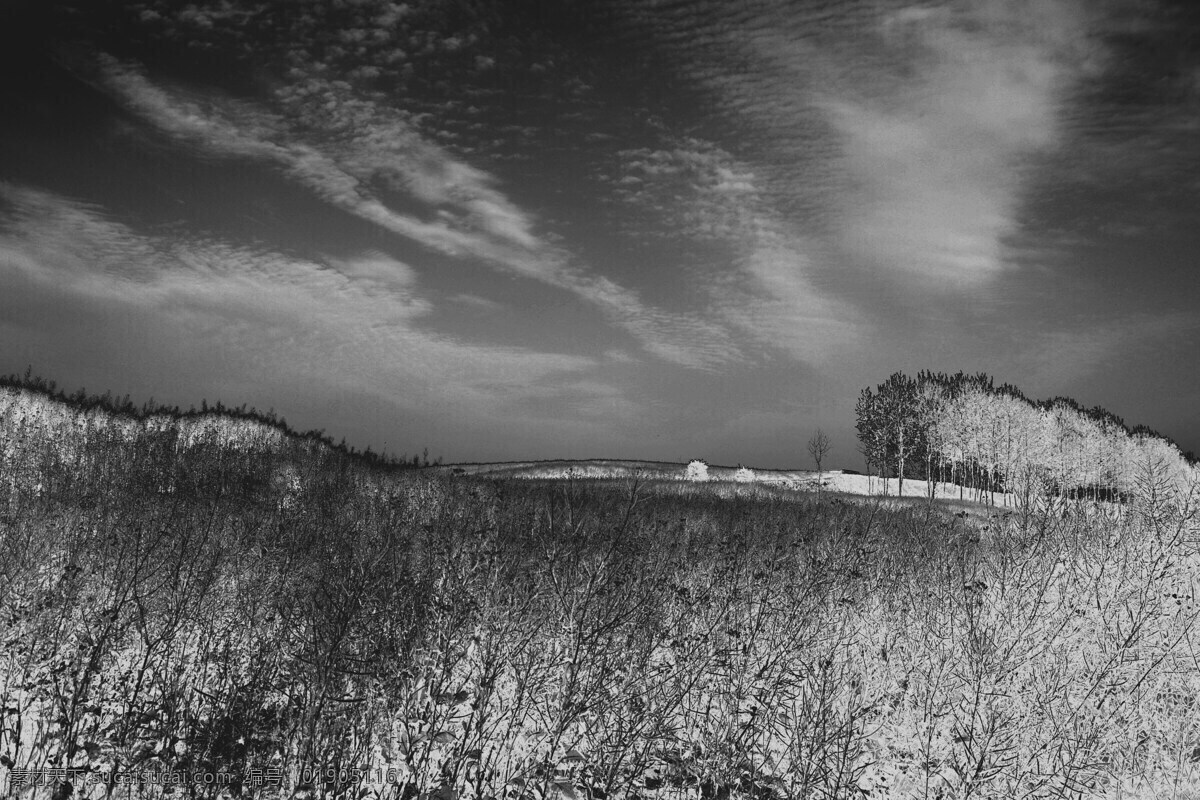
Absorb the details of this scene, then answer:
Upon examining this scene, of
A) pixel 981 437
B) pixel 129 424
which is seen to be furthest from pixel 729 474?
pixel 129 424

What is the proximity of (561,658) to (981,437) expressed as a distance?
58.1 metres

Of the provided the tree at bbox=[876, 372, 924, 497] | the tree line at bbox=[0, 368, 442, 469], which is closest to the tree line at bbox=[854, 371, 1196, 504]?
the tree at bbox=[876, 372, 924, 497]

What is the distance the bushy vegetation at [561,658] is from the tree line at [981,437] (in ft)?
149

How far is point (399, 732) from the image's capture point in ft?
17.1

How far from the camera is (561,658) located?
4.73 m

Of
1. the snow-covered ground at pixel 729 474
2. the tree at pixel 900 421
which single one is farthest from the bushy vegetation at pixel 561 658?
the tree at pixel 900 421

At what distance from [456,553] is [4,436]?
16539 mm

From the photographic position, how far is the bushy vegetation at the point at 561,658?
13.6 feet

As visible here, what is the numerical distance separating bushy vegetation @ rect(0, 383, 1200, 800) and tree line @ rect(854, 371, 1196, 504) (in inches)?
1793

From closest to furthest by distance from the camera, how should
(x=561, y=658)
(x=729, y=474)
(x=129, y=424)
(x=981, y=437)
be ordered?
(x=561, y=658), (x=129, y=424), (x=729, y=474), (x=981, y=437)

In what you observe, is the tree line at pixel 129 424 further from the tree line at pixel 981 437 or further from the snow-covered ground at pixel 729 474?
the tree line at pixel 981 437

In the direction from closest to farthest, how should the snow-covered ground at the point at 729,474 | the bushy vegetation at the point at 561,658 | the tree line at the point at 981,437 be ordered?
the bushy vegetation at the point at 561,658, the snow-covered ground at the point at 729,474, the tree line at the point at 981,437

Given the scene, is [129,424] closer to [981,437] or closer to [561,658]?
[561,658]

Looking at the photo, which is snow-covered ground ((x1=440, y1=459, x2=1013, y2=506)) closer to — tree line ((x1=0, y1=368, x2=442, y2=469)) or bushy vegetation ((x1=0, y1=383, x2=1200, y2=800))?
tree line ((x1=0, y1=368, x2=442, y2=469))
